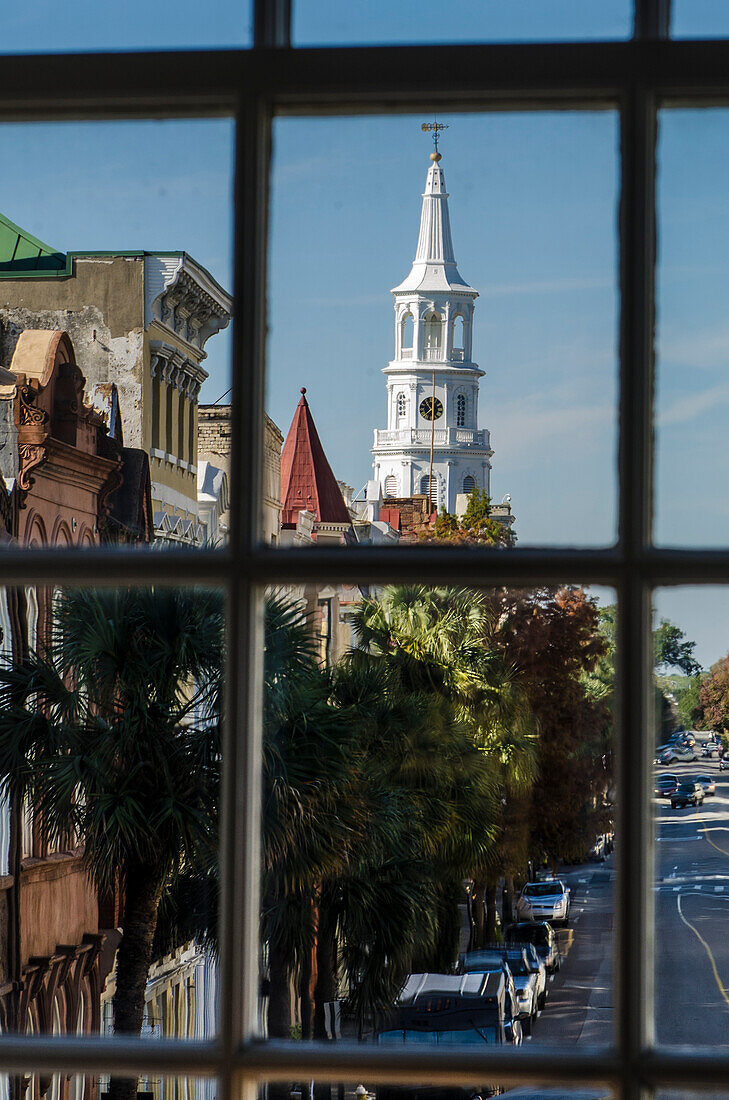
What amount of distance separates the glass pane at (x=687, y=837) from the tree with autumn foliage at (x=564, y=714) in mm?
69

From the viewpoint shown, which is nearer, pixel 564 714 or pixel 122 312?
pixel 564 714

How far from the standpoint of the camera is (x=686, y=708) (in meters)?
1.12

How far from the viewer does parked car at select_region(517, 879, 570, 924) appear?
3.80 ft

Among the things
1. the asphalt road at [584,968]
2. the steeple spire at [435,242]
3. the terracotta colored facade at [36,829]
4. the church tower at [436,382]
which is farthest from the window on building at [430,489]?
the asphalt road at [584,968]

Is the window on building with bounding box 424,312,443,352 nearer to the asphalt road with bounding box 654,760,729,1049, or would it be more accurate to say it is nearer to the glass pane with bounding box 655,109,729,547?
the glass pane with bounding box 655,109,729,547

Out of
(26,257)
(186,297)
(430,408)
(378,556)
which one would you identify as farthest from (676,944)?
(26,257)

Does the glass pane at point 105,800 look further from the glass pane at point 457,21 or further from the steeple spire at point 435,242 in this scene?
the glass pane at point 457,21

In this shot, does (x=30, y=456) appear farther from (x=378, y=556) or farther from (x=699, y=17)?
(x=699, y=17)

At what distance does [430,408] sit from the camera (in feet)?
3.87

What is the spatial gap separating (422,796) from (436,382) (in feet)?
1.47

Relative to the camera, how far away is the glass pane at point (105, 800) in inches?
47.3

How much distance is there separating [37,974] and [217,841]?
0.26 metres

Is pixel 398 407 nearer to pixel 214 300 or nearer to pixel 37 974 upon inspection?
pixel 214 300

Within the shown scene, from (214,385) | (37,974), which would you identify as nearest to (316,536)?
(214,385)
